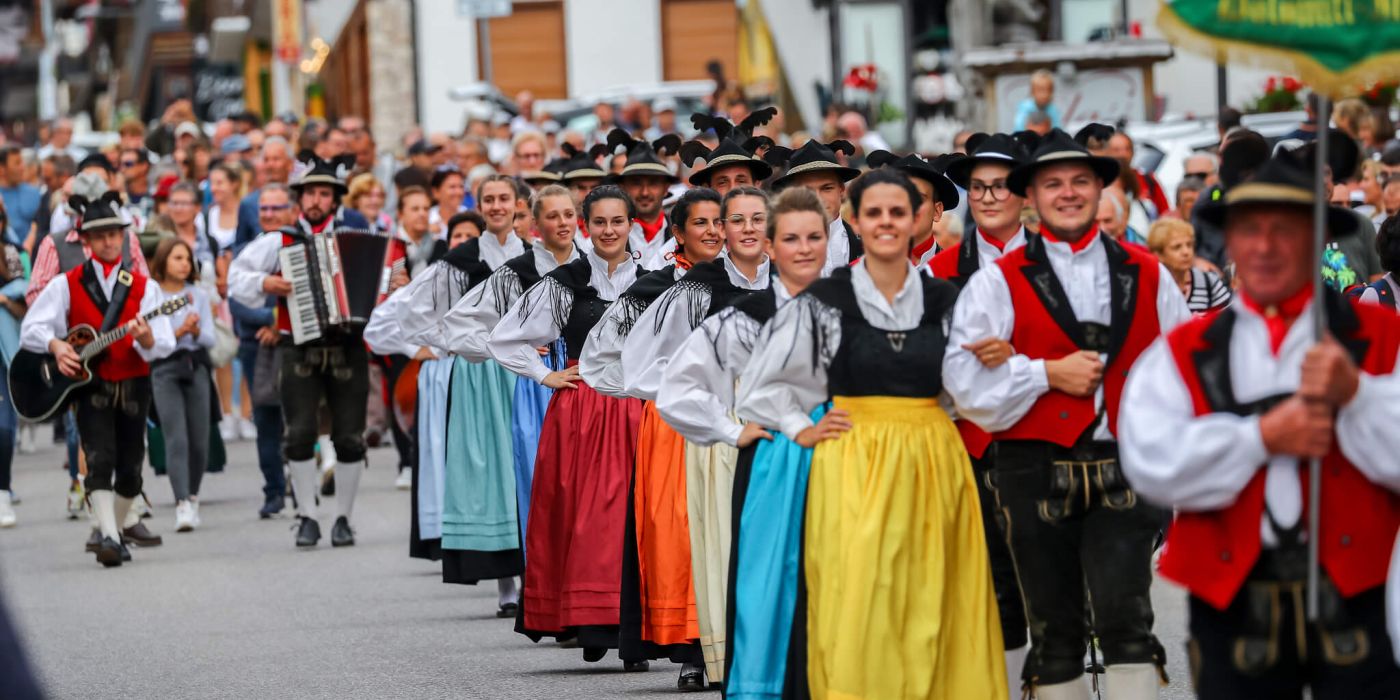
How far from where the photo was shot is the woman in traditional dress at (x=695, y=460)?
8.98 m

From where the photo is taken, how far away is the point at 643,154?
1238 centimetres

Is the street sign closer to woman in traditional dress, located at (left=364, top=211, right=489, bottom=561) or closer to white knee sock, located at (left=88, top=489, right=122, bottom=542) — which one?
white knee sock, located at (left=88, top=489, right=122, bottom=542)

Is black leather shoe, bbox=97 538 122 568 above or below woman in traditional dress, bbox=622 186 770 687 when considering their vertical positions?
below

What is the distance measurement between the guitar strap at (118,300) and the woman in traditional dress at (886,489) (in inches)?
286

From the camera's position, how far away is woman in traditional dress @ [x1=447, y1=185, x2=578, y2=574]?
11141 millimetres

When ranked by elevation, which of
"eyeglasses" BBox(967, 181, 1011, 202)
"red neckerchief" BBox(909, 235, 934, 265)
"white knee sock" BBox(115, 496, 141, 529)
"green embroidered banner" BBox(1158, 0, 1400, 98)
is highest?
"green embroidered banner" BBox(1158, 0, 1400, 98)

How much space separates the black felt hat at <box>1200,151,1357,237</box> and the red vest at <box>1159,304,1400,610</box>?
0.86ft

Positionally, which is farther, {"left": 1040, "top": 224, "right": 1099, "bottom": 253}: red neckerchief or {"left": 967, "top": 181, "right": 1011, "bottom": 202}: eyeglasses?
{"left": 967, "top": 181, "right": 1011, "bottom": 202}: eyeglasses

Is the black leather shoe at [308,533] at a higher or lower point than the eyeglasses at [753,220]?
lower

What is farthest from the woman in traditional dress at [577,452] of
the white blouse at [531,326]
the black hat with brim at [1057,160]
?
the black hat with brim at [1057,160]

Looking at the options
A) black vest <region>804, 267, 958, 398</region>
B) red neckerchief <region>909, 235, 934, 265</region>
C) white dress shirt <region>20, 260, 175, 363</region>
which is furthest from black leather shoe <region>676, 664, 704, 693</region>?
white dress shirt <region>20, 260, 175, 363</region>

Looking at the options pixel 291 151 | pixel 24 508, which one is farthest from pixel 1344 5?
pixel 291 151

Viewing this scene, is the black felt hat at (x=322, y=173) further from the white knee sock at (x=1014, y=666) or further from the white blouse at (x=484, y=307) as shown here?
the white knee sock at (x=1014, y=666)

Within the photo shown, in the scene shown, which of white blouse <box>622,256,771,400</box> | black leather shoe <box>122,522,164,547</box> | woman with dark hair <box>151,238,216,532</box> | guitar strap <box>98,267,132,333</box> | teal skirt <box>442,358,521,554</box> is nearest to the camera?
white blouse <box>622,256,771,400</box>
